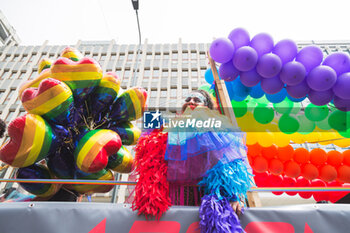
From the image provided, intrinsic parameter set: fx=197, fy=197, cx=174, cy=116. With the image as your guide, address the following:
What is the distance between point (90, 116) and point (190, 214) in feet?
5.00

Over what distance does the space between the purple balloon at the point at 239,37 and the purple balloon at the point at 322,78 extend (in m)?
0.99

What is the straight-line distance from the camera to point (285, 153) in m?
3.48

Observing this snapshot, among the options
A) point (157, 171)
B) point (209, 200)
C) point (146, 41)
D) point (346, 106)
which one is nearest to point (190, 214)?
point (209, 200)

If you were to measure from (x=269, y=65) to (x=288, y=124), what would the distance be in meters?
1.19

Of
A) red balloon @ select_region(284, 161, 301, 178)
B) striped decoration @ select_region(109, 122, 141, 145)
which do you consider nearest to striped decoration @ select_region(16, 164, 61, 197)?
striped decoration @ select_region(109, 122, 141, 145)

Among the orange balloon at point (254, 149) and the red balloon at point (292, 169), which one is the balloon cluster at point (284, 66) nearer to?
the orange balloon at point (254, 149)

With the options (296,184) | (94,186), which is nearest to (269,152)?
(296,184)

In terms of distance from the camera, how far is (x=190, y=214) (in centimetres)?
134

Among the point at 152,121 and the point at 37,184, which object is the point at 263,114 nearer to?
the point at 152,121

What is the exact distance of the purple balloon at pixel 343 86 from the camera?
2.47 m

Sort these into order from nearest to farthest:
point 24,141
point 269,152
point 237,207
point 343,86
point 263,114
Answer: point 237,207 < point 24,141 < point 343,86 < point 263,114 < point 269,152

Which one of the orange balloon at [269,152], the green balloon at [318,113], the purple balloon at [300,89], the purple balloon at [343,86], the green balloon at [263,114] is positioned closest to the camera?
the purple balloon at [343,86]

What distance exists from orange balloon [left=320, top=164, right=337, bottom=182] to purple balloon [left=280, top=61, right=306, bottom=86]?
193 cm

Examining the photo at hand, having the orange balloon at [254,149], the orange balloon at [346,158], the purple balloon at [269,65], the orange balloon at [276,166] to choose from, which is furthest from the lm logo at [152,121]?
the orange balloon at [346,158]
